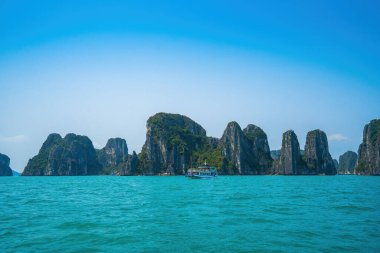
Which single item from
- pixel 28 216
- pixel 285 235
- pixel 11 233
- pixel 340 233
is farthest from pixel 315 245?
pixel 28 216

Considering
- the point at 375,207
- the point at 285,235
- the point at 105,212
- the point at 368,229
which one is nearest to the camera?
the point at 285,235

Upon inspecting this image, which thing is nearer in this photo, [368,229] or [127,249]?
[127,249]

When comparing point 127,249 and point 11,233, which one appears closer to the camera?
point 127,249

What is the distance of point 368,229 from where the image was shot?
18.5 m

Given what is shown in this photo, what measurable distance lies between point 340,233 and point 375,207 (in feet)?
43.7

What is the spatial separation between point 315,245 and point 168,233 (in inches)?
295

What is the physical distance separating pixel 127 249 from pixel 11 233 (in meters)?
7.69

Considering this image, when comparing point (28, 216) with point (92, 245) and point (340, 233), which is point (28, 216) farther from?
point (340, 233)

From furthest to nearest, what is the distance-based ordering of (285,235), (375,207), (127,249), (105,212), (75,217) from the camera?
1. (375,207)
2. (105,212)
3. (75,217)
4. (285,235)
5. (127,249)

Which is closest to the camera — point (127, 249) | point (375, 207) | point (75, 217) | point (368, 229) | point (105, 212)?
point (127, 249)

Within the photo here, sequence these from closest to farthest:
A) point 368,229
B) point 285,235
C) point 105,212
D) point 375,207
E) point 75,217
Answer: point 285,235 < point 368,229 < point 75,217 < point 105,212 < point 375,207

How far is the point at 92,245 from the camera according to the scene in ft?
50.2

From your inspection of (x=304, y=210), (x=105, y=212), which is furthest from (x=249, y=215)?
(x=105, y=212)

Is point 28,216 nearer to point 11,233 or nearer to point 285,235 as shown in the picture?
point 11,233
